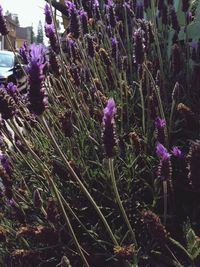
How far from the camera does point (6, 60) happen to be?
12133mm

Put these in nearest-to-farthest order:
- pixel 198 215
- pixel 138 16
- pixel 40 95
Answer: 1. pixel 40 95
2. pixel 198 215
3. pixel 138 16

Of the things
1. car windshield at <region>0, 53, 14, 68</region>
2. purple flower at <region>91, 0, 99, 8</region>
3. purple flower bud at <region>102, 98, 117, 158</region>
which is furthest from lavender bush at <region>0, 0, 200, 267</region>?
car windshield at <region>0, 53, 14, 68</region>

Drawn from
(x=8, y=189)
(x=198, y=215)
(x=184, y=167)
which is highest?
(x=184, y=167)

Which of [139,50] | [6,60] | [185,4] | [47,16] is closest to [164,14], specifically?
[185,4]

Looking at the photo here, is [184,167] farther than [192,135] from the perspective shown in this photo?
No

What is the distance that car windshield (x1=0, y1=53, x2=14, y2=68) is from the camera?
1171 cm

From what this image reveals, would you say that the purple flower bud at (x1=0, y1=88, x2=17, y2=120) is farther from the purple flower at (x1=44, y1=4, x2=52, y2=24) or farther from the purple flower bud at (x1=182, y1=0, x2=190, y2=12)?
the purple flower bud at (x1=182, y1=0, x2=190, y2=12)

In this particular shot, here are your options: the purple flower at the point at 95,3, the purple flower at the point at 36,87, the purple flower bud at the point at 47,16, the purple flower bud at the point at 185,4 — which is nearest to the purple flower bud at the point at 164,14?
the purple flower bud at the point at 185,4

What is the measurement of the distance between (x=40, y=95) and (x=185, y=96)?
1369 millimetres

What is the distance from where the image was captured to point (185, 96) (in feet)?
8.90

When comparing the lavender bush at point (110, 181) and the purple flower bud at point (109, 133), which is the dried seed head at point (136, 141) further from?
the purple flower bud at point (109, 133)

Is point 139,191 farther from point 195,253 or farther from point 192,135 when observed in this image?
point 195,253

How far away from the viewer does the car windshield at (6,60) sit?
11.7 metres

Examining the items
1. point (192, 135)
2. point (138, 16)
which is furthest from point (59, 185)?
point (138, 16)
